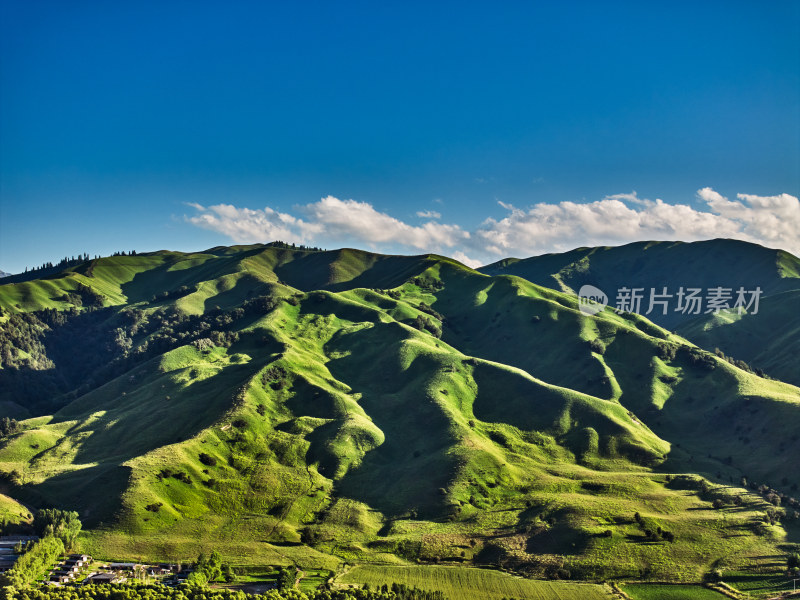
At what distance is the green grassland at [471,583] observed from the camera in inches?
3831

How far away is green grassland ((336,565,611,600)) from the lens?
97.3 meters

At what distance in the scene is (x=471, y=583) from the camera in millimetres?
102125

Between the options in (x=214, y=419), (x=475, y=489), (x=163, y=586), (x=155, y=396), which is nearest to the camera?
(x=163, y=586)

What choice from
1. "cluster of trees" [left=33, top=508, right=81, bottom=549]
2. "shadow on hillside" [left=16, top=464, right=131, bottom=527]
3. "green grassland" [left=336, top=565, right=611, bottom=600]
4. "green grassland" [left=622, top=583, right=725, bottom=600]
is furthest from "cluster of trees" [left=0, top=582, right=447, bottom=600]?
"green grassland" [left=622, top=583, right=725, bottom=600]

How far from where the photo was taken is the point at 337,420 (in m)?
172

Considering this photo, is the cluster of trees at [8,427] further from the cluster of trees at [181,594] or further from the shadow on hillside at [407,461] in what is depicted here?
the shadow on hillside at [407,461]

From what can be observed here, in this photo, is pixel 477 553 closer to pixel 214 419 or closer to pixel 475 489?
pixel 475 489

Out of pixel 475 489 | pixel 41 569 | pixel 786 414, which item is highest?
pixel 786 414

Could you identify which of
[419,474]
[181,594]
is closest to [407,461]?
[419,474]

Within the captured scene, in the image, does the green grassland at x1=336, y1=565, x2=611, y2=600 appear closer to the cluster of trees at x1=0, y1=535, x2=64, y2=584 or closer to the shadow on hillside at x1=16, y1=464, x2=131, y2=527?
the cluster of trees at x1=0, y1=535, x2=64, y2=584

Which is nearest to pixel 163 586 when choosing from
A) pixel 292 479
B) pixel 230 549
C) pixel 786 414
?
pixel 230 549

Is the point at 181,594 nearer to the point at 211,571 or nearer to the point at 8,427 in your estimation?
the point at 211,571

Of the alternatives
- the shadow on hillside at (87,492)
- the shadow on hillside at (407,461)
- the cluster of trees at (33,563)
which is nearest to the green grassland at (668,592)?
the shadow on hillside at (407,461)

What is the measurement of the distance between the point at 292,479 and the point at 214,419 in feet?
115
